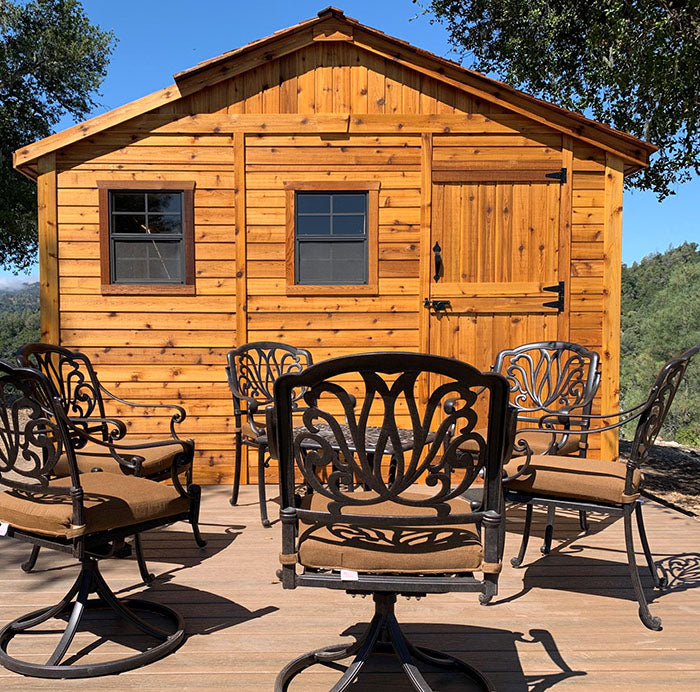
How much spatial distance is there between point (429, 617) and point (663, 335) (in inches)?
1328

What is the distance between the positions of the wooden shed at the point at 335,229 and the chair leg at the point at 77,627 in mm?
2515

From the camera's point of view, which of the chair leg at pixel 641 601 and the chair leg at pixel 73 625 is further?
the chair leg at pixel 641 601

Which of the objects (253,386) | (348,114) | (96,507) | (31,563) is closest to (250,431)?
(253,386)

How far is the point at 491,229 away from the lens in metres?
4.96

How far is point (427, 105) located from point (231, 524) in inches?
135

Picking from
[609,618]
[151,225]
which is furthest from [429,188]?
[609,618]

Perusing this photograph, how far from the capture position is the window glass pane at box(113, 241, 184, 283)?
4.94m

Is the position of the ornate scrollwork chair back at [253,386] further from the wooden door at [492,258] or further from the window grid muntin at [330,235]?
the wooden door at [492,258]

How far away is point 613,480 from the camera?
2.65 m

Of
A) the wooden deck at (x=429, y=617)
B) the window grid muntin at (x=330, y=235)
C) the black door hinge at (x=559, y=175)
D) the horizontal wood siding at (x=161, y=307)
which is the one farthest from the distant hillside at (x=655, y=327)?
the wooden deck at (x=429, y=617)

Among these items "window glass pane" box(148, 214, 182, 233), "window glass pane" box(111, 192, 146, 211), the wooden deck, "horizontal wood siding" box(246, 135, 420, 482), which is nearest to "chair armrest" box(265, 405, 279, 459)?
the wooden deck

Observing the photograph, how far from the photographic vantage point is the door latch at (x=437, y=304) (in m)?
4.94

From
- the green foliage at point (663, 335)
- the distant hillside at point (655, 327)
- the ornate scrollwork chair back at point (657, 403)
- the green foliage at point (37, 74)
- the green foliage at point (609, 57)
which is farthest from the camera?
the green foliage at point (663, 335)

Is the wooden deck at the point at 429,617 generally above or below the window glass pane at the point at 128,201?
below
